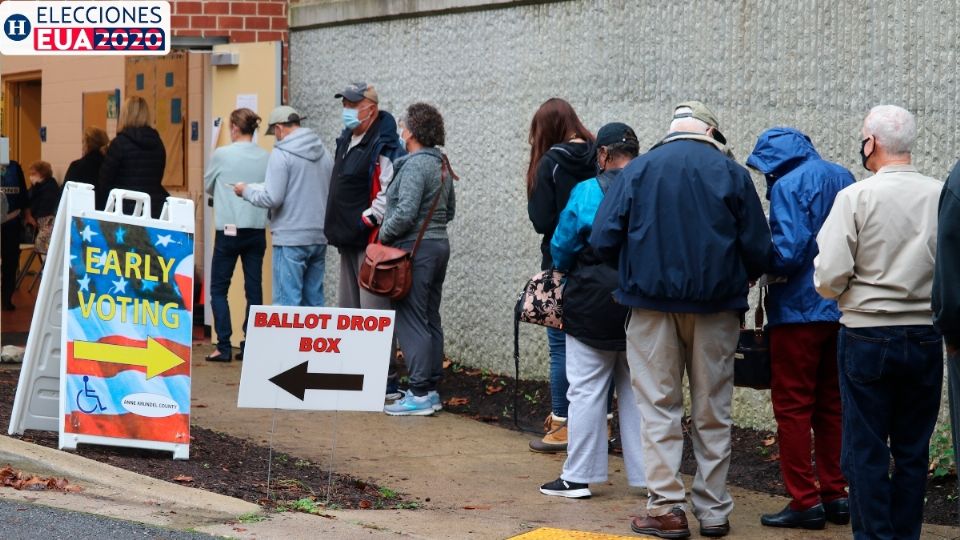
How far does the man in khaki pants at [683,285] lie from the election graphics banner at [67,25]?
5.05 metres

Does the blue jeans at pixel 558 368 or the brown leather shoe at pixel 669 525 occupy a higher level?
the blue jeans at pixel 558 368

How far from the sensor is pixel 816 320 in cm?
621

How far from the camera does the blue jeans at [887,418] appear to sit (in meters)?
5.55

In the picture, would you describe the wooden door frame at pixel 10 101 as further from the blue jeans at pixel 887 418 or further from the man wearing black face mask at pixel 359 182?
the blue jeans at pixel 887 418

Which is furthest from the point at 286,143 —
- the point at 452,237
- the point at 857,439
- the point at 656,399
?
the point at 857,439

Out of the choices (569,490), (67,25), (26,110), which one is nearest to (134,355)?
(569,490)

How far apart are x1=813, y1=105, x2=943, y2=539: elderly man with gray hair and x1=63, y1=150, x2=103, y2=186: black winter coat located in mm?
9023

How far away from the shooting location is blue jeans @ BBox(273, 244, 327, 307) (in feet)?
34.6

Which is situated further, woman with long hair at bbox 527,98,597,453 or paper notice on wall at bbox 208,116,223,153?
paper notice on wall at bbox 208,116,223,153

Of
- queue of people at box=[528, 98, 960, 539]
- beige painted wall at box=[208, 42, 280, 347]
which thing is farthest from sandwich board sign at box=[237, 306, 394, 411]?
beige painted wall at box=[208, 42, 280, 347]

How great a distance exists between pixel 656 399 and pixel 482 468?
1.83m

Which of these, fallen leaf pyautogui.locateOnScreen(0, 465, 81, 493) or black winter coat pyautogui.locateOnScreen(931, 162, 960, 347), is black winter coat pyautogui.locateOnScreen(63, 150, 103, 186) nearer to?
fallen leaf pyautogui.locateOnScreen(0, 465, 81, 493)

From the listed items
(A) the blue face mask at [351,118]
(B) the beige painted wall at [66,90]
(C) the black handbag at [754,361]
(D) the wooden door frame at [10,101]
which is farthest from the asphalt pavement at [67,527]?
(D) the wooden door frame at [10,101]

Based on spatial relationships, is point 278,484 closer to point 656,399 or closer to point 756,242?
point 656,399
